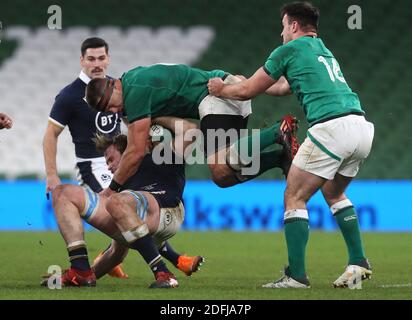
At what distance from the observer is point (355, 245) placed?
7301 millimetres

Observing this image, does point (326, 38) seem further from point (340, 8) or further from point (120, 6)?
point (120, 6)

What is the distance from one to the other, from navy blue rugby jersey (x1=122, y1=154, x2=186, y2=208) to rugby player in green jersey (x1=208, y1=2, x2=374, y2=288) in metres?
0.83

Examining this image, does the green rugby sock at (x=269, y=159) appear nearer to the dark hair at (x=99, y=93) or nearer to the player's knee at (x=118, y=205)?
the player's knee at (x=118, y=205)

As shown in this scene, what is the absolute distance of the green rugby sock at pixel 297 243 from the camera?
271 inches

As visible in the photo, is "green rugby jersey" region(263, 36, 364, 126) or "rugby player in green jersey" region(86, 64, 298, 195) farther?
"rugby player in green jersey" region(86, 64, 298, 195)

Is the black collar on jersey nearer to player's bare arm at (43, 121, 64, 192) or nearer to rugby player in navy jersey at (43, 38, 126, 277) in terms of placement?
player's bare arm at (43, 121, 64, 192)

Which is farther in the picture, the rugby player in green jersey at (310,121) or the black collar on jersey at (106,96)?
the black collar on jersey at (106,96)

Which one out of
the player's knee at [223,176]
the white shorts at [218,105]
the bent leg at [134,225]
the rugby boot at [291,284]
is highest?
the white shorts at [218,105]

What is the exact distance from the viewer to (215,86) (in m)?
7.37

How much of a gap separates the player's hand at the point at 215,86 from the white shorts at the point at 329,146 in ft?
2.72

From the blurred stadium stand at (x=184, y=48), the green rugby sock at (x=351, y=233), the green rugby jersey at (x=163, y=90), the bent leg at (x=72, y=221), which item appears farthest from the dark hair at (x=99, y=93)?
the blurred stadium stand at (x=184, y=48)

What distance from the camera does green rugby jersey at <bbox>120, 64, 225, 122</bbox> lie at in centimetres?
707

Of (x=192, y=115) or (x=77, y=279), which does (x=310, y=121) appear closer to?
(x=192, y=115)

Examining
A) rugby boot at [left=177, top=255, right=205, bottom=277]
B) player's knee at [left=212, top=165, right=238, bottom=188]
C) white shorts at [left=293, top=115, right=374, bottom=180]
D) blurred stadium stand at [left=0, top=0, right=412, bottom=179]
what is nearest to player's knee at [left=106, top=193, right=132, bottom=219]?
player's knee at [left=212, top=165, right=238, bottom=188]
